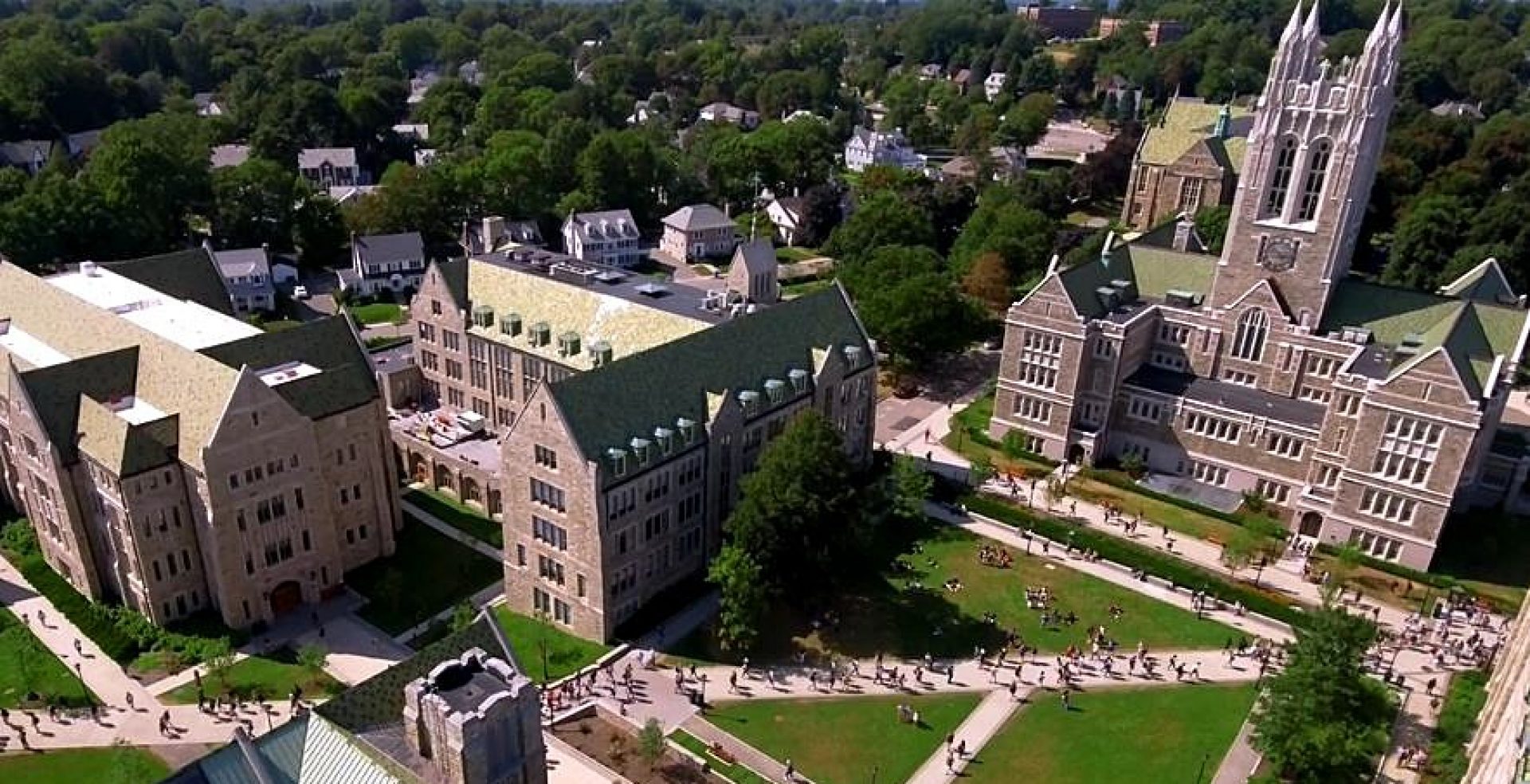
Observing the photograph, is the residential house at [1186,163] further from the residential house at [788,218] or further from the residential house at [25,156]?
the residential house at [25,156]

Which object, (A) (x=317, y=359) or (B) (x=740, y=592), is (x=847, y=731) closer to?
(B) (x=740, y=592)

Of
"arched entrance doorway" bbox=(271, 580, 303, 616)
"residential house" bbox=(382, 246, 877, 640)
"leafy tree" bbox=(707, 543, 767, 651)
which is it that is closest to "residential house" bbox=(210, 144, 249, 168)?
"residential house" bbox=(382, 246, 877, 640)

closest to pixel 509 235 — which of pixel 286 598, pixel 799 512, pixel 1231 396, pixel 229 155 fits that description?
pixel 229 155

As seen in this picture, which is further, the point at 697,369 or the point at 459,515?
the point at 459,515

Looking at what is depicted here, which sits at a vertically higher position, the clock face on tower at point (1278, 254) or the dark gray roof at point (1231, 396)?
the clock face on tower at point (1278, 254)

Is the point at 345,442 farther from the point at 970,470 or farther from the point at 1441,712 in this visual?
the point at 1441,712

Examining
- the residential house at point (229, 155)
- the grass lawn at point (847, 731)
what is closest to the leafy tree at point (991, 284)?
the grass lawn at point (847, 731)

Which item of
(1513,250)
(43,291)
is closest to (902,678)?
(43,291)
